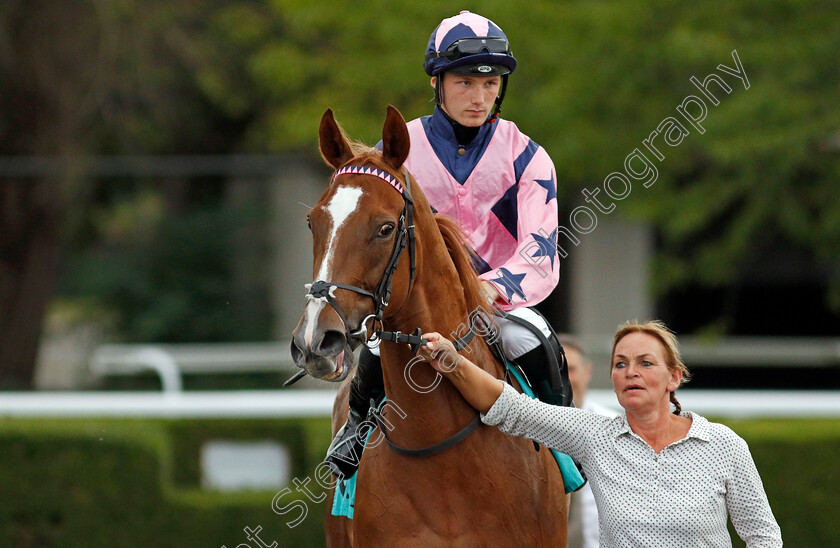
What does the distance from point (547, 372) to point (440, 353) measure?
0.53 meters

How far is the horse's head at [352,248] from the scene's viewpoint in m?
2.44

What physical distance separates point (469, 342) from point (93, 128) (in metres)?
10.7

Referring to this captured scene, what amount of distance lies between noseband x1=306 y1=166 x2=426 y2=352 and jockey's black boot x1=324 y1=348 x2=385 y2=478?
1.19 ft

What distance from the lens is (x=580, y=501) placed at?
4.28 m

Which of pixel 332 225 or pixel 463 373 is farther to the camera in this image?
pixel 463 373

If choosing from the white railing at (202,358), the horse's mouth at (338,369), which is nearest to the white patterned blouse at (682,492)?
the horse's mouth at (338,369)

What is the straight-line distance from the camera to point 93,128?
12625 millimetres

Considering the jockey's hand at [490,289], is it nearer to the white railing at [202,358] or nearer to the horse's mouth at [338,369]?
the horse's mouth at [338,369]

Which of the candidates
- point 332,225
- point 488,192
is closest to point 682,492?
point 332,225

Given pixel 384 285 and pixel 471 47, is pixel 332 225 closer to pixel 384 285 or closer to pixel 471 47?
pixel 384 285

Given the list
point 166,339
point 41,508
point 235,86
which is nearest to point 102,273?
point 166,339

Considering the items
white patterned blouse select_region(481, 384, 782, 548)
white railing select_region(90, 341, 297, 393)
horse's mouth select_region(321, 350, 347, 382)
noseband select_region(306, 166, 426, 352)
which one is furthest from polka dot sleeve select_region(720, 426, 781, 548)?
white railing select_region(90, 341, 297, 393)

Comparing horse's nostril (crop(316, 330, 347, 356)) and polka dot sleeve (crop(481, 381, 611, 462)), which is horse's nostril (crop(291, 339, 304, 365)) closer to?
horse's nostril (crop(316, 330, 347, 356))

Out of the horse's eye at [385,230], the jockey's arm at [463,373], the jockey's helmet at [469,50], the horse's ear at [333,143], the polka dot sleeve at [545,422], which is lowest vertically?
the polka dot sleeve at [545,422]
